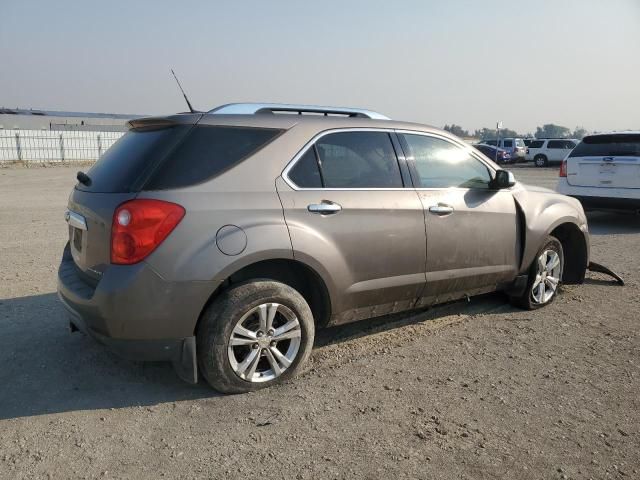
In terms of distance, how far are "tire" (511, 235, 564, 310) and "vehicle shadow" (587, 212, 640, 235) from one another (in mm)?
4831

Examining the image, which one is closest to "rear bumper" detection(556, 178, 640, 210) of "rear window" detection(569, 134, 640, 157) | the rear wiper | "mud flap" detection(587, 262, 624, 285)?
"rear window" detection(569, 134, 640, 157)

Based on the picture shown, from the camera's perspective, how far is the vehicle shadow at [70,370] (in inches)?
127

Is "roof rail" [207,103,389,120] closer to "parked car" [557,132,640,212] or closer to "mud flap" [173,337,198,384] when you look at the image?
"mud flap" [173,337,198,384]

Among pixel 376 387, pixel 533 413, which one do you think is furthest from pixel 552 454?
pixel 376 387

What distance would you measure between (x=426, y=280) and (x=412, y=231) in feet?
1.39

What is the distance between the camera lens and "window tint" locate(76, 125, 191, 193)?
10.2 ft

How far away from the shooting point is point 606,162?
9.51 m

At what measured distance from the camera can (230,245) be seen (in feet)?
10.2

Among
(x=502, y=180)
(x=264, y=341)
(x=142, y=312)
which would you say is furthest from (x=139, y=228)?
(x=502, y=180)

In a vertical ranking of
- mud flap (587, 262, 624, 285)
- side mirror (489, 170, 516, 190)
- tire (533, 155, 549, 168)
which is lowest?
tire (533, 155, 549, 168)

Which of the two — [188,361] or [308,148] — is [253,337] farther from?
[308,148]

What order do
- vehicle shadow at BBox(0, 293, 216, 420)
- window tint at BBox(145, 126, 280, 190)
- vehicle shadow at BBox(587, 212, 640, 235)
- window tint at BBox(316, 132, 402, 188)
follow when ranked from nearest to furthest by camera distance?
1. window tint at BBox(145, 126, 280, 190)
2. vehicle shadow at BBox(0, 293, 216, 420)
3. window tint at BBox(316, 132, 402, 188)
4. vehicle shadow at BBox(587, 212, 640, 235)

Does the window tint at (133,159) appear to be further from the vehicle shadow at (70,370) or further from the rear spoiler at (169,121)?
the vehicle shadow at (70,370)

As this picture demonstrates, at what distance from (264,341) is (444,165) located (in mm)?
2042
